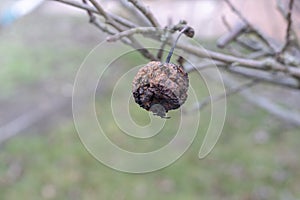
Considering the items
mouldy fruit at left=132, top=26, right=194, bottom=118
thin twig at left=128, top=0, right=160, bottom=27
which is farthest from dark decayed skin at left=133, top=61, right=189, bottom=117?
thin twig at left=128, top=0, right=160, bottom=27

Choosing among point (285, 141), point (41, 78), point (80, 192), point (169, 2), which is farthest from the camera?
point (169, 2)

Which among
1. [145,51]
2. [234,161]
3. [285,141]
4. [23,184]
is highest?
[145,51]

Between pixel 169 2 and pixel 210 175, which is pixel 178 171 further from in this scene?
pixel 169 2

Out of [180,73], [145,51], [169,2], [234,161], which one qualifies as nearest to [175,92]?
[180,73]

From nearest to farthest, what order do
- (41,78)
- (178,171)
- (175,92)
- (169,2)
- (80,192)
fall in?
(175,92)
(80,192)
(178,171)
(41,78)
(169,2)

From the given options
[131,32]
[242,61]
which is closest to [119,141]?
[242,61]

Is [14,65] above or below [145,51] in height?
below

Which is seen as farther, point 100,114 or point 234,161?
point 100,114
